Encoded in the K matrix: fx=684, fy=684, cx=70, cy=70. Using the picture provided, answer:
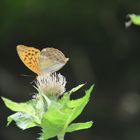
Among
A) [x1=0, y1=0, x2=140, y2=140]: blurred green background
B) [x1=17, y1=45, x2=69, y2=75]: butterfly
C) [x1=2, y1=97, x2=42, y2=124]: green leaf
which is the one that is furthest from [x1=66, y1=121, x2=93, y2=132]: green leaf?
[x1=0, y1=0, x2=140, y2=140]: blurred green background

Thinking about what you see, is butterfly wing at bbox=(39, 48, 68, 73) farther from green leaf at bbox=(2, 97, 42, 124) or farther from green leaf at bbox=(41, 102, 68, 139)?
green leaf at bbox=(41, 102, 68, 139)

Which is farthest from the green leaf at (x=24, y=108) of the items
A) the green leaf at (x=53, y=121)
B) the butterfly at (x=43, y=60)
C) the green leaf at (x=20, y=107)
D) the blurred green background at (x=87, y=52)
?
the blurred green background at (x=87, y=52)

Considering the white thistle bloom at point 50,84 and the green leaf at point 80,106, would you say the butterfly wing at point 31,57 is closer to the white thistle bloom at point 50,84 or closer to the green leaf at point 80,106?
the white thistle bloom at point 50,84

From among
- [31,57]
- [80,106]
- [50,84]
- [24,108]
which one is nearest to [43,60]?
[31,57]

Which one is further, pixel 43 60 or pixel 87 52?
pixel 87 52

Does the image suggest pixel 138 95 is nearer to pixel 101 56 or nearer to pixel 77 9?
pixel 101 56

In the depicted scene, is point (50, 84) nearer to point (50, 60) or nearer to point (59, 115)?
point (50, 60)
